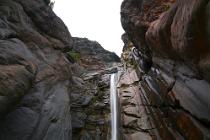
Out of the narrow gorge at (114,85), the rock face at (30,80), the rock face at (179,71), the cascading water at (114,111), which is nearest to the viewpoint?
the rock face at (179,71)

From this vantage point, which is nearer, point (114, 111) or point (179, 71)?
point (179, 71)

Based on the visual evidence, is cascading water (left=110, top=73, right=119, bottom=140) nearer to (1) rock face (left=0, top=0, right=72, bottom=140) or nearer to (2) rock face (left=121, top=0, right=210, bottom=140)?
(2) rock face (left=121, top=0, right=210, bottom=140)

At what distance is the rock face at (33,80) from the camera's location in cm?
513

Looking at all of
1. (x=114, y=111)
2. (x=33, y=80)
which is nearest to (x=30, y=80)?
(x=33, y=80)

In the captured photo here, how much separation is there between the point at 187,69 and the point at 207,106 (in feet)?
3.53

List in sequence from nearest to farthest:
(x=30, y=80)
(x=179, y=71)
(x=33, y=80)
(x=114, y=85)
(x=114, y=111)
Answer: (x=179, y=71), (x=30, y=80), (x=33, y=80), (x=114, y=111), (x=114, y=85)

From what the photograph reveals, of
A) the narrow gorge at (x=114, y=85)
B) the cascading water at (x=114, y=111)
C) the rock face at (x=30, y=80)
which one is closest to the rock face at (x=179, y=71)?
the narrow gorge at (x=114, y=85)

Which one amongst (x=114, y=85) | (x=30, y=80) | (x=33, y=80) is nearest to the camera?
(x=30, y=80)

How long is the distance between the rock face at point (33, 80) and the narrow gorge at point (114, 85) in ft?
0.07

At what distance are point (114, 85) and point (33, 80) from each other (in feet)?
22.3

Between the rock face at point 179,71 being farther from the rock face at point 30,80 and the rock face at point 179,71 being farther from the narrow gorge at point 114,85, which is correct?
the rock face at point 30,80

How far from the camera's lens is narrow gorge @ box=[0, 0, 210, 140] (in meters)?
4.25

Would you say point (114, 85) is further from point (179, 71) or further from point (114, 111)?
point (179, 71)

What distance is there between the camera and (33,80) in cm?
609
